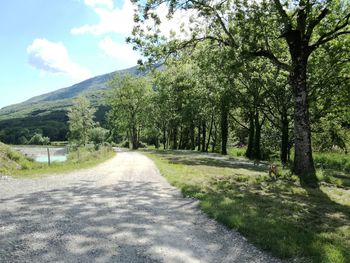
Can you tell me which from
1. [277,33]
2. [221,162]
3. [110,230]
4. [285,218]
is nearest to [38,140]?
[221,162]

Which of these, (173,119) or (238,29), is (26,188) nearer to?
(238,29)

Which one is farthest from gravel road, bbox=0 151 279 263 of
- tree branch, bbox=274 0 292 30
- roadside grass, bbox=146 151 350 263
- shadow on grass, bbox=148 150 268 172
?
shadow on grass, bbox=148 150 268 172

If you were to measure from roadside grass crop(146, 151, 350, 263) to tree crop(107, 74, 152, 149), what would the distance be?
214 feet

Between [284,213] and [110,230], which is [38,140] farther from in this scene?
[110,230]

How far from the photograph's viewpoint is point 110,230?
894 cm

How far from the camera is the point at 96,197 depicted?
1361cm

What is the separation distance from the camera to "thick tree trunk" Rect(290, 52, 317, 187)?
18.2 m

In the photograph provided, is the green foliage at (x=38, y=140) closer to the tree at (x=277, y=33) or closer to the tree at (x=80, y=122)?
the tree at (x=80, y=122)

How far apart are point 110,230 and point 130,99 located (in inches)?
2966

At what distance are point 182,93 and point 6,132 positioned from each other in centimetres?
15695

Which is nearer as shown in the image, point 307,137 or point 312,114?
point 307,137

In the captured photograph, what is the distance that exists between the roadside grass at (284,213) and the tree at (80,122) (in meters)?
95.0

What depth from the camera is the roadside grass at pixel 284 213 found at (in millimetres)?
7945

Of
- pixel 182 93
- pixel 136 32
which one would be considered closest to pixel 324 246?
pixel 136 32
